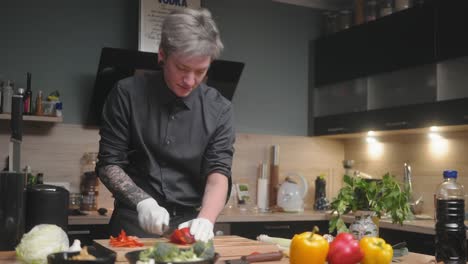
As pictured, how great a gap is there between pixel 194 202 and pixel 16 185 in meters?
0.71

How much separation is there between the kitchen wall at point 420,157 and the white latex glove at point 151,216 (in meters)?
2.64

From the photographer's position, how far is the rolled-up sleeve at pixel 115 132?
2141 mm

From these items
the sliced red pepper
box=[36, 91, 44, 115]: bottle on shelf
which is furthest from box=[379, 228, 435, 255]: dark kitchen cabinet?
box=[36, 91, 44, 115]: bottle on shelf

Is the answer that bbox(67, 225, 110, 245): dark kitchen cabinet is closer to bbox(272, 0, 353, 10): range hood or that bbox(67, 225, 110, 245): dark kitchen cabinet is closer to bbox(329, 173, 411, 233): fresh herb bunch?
bbox(329, 173, 411, 233): fresh herb bunch

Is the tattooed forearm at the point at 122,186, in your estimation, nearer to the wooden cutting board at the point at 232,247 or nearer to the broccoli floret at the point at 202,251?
the wooden cutting board at the point at 232,247

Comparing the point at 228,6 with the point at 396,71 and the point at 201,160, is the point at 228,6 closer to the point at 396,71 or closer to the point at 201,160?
the point at 396,71

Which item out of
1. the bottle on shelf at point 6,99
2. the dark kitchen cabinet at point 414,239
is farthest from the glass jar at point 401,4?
the bottle on shelf at point 6,99

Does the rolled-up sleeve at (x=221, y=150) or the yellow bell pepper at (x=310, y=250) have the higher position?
the rolled-up sleeve at (x=221, y=150)

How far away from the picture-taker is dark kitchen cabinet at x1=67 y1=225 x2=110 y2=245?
3436 millimetres

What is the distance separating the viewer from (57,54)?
4.02 metres

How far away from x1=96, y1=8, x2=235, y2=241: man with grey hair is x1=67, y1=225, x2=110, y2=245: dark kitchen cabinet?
1303 mm

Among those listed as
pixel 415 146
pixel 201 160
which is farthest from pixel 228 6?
pixel 201 160

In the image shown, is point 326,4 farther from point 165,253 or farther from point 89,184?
point 165,253

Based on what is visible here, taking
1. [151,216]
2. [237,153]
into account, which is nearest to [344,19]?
[237,153]
